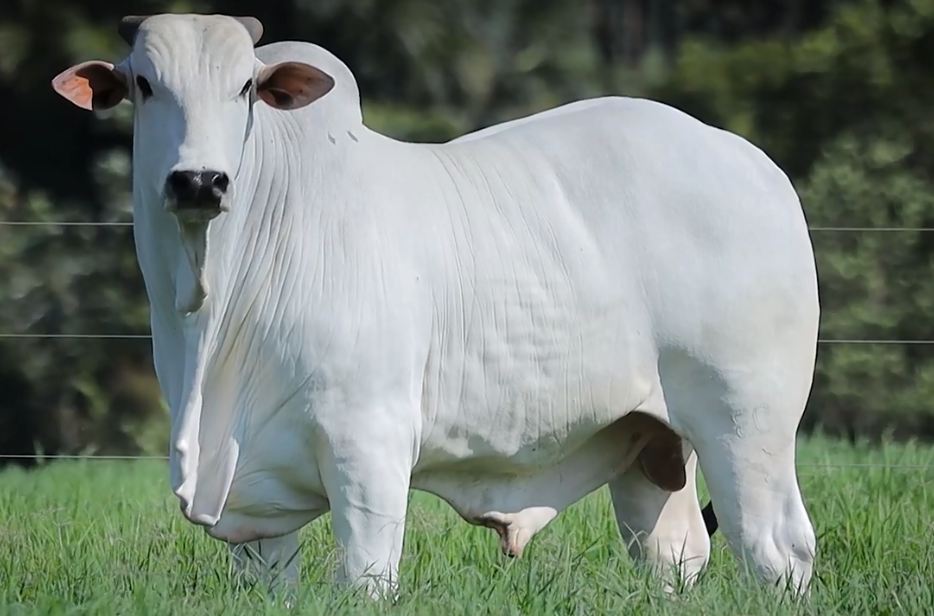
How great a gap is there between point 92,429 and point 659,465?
6288mm

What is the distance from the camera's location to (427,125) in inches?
422

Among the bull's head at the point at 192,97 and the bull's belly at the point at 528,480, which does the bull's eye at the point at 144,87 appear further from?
the bull's belly at the point at 528,480

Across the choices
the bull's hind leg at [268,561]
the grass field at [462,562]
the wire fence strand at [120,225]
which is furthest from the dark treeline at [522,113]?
the bull's hind leg at [268,561]

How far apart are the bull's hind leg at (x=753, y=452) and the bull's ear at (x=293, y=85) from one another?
1200mm

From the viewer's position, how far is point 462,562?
4.89 metres

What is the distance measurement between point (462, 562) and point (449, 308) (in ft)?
3.44

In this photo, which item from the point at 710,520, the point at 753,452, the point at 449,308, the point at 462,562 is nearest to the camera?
the point at 449,308

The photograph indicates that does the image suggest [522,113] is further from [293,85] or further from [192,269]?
[192,269]

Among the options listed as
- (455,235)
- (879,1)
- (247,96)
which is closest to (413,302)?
(455,235)

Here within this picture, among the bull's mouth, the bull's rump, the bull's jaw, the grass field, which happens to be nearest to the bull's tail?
the grass field

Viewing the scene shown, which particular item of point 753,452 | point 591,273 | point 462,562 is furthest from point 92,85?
point 753,452

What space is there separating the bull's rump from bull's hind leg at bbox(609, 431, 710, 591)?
0.51 meters

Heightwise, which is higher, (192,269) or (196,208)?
(196,208)

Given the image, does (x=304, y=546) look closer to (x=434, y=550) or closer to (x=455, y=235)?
(x=434, y=550)
